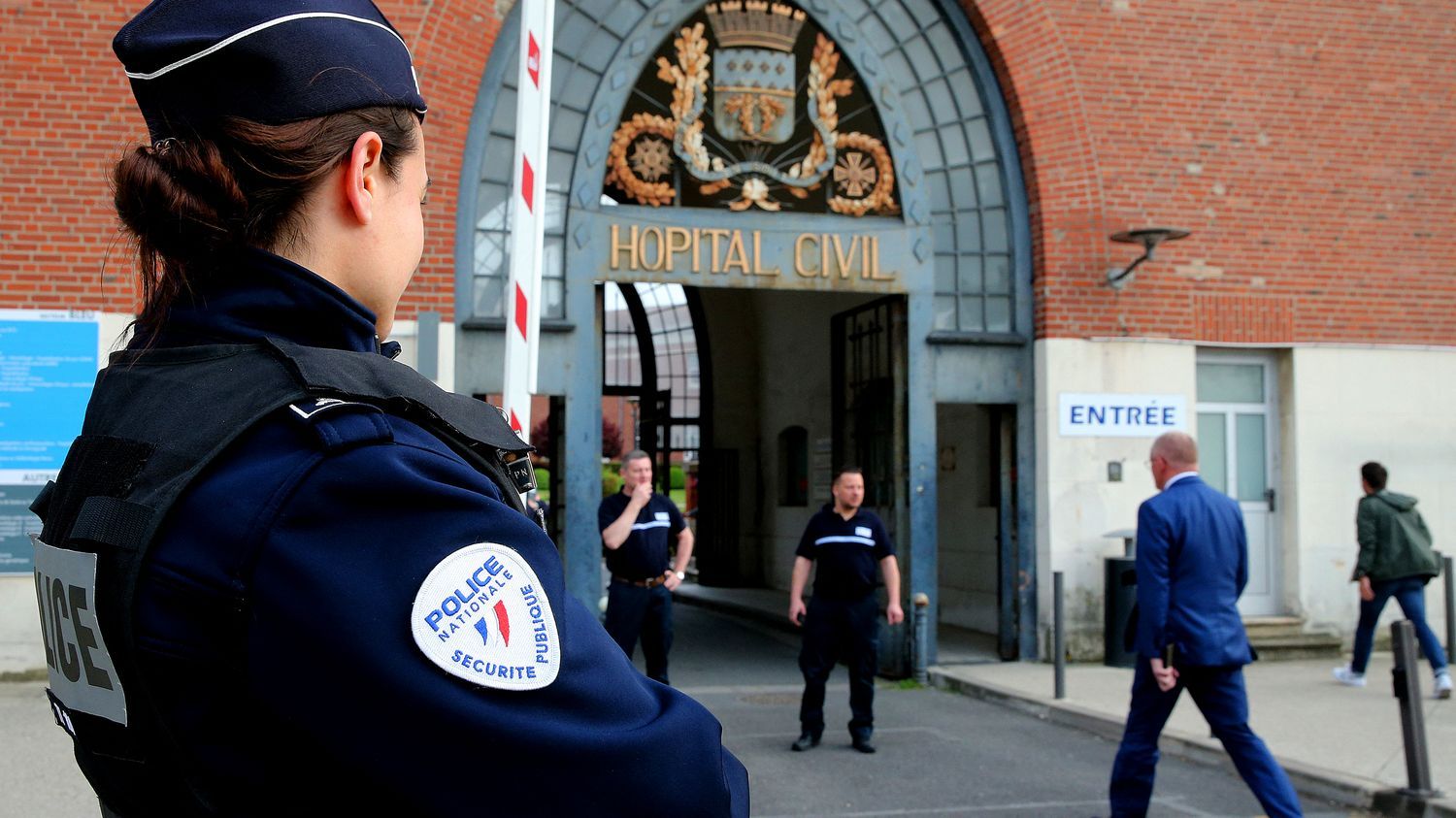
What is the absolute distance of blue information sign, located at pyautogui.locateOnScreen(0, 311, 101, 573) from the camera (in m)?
9.68

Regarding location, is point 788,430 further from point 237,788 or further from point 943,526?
point 237,788

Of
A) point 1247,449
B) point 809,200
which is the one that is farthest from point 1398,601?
point 809,200

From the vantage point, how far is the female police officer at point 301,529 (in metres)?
0.94

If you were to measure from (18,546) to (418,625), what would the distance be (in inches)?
403

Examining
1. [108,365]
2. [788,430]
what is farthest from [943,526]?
[108,365]

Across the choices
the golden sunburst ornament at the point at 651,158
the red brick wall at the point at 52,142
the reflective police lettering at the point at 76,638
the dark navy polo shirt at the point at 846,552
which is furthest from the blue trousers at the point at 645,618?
the reflective police lettering at the point at 76,638

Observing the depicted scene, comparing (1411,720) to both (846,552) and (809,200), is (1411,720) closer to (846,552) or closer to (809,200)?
(846,552)

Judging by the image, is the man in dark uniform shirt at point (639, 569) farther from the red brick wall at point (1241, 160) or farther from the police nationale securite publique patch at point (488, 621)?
the police nationale securite publique patch at point (488, 621)

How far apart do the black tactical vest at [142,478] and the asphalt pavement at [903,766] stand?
593 centimetres

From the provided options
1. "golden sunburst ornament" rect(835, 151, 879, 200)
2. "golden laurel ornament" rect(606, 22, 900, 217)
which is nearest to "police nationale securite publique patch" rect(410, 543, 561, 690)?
"golden laurel ornament" rect(606, 22, 900, 217)

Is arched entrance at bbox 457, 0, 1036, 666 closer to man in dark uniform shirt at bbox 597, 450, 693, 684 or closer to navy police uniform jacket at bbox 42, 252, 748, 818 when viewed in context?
man in dark uniform shirt at bbox 597, 450, 693, 684

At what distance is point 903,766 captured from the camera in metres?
7.99

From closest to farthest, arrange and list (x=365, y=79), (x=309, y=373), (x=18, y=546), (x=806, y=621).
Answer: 1. (x=309, y=373)
2. (x=365, y=79)
3. (x=806, y=621)
4. (x=18, y=546)

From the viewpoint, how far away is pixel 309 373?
104cm
